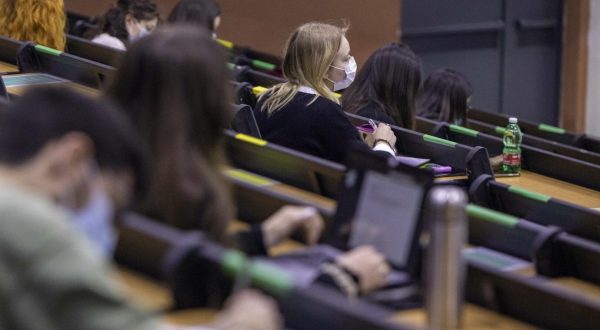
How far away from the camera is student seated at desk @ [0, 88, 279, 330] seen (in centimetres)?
154

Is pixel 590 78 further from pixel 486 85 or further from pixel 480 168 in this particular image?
pixel 480 168

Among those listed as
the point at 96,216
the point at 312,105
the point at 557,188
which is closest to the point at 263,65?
the point at 312,105

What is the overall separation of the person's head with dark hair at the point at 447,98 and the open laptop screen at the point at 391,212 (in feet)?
10.2

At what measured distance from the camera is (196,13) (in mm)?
5684

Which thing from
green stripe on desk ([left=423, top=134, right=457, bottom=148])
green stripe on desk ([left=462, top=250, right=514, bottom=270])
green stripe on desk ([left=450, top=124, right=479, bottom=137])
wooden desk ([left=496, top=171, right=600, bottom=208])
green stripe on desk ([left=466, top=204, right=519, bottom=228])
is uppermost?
green stripe on desk ([left=466, top=204, right=519, bottom=228])

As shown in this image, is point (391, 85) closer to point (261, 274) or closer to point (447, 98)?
point (447, 98)

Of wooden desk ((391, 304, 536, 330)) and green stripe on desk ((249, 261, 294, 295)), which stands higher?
green stripe on desk ((249, 261, 294, 295))

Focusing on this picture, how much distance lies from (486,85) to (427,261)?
7.37 m

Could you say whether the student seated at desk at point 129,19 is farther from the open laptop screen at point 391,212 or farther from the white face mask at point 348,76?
the open laptop screen at point 391,212

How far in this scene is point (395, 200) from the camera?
232 centimetres

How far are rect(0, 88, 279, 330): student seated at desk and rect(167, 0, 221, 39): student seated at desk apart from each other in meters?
3.85

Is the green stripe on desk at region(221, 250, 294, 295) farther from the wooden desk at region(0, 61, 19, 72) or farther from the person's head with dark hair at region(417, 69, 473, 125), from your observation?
the person's head with dark hair at region(417, 69, 473, 125)

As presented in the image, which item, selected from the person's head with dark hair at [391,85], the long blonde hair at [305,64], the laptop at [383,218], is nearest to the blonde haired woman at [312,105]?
the long blonde hair at [305,64]

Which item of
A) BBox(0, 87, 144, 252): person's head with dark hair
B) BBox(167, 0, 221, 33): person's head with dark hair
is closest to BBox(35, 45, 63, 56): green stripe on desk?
BBox(167, 0, 221, 33): person's head with dark hair
